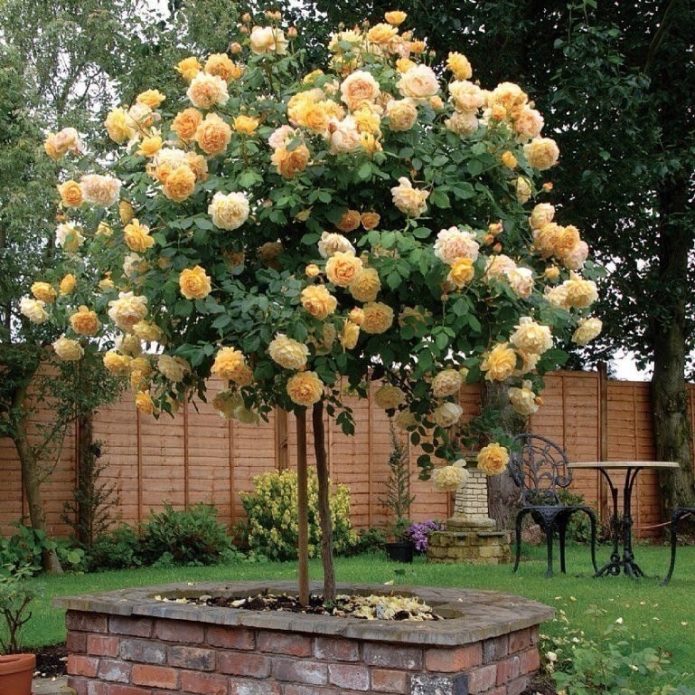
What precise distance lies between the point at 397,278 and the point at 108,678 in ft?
6.48

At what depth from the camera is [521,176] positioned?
4125 mm

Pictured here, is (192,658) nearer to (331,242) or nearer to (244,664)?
(244,664)

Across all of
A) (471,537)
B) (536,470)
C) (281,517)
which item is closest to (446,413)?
(536,470)

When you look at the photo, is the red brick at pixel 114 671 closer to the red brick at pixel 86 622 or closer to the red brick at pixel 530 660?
the red brick at pixel 86 622

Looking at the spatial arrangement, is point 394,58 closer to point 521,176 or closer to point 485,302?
point 521,176

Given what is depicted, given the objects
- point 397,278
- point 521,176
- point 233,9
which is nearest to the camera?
point 397,278

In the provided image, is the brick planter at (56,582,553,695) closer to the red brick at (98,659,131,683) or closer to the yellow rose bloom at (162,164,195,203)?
the red brick at (98,659,131,683)

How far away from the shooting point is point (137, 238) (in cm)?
368

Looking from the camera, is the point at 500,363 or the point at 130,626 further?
the point at 130,626

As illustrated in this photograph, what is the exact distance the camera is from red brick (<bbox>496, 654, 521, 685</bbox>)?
12.6 ft

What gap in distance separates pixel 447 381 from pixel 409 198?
62cm

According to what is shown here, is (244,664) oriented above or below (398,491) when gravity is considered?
below

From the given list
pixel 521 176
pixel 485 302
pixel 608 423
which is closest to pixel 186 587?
pixel 485 302

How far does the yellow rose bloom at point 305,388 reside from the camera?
11.6 ft
